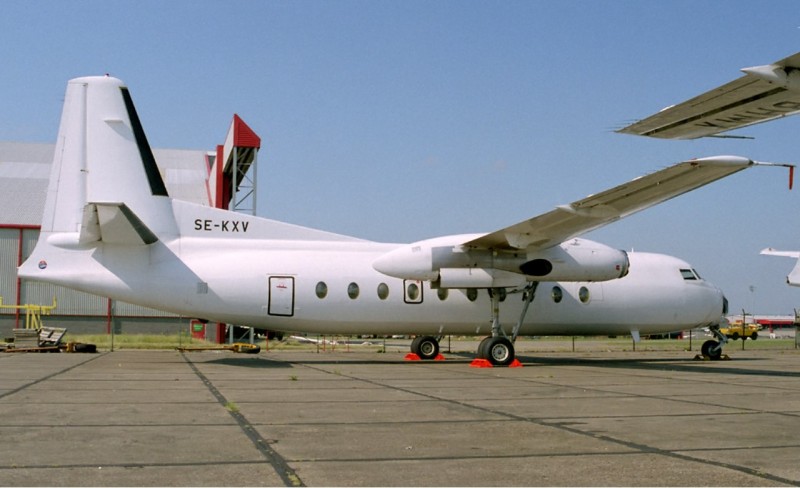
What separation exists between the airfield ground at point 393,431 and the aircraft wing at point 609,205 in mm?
4095

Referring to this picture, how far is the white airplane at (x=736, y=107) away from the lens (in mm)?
10000

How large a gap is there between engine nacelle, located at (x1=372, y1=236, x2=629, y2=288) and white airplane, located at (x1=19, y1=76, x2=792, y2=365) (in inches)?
1.2

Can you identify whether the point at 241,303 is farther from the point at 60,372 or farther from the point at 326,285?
the point at 60,372

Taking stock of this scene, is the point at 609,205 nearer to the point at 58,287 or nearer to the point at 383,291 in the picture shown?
the point at 383,291

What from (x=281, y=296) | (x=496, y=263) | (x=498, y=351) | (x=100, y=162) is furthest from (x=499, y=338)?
(x=100, y=162)

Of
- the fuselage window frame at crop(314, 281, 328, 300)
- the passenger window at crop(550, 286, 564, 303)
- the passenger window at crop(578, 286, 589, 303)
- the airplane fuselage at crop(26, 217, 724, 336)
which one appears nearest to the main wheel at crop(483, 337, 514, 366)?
the airplane fuselage at crop(26, 217, 724, 336)

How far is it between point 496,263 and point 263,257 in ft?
19.3

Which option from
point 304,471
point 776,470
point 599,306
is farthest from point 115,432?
point 599,306

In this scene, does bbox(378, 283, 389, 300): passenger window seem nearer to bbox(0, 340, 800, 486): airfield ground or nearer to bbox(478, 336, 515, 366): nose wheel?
bbox(478, 336, 515, 366): nose wheel

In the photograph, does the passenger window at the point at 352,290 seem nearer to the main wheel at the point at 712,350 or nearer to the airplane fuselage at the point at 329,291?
the airplane fuselage at the point at 329,291

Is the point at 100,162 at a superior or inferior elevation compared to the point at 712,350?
superior

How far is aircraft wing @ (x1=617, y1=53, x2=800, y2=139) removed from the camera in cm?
999

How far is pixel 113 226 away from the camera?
57.8ft

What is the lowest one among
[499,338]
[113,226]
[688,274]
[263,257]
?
[499,338]
